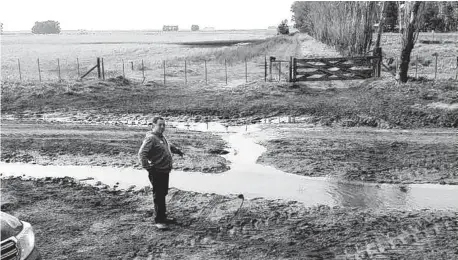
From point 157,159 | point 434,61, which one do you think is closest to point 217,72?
point 434,61

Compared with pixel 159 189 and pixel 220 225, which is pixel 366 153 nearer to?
pixel 220 225

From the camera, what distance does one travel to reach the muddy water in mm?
9695

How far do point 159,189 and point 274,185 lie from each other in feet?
11.1

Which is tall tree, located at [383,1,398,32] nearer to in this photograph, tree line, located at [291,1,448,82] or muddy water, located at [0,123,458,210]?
tree line, located at [291,1,448,82]

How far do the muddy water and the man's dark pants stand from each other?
7.47 ft

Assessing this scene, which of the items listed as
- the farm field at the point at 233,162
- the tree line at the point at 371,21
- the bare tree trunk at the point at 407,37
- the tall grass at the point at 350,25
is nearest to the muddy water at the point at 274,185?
the farm field at the point at 233,162

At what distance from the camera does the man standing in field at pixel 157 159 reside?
8062 millimetres

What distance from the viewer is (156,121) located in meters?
8.16

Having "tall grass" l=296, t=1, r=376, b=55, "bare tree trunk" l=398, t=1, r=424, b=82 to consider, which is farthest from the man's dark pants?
"tall grass" l=296, t=1, r=376, b=55

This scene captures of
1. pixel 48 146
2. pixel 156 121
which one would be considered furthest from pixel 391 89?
pixel 156 121

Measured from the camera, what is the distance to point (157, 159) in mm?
8117

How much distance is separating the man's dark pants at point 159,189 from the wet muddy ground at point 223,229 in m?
0.25

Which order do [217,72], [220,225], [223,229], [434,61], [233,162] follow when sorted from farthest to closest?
1. [217,72]
2. [434,61]
3. [233,162]
4. [220,225]
5. [223,229]

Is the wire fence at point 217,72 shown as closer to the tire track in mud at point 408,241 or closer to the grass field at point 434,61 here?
the grass field at point 434,61
